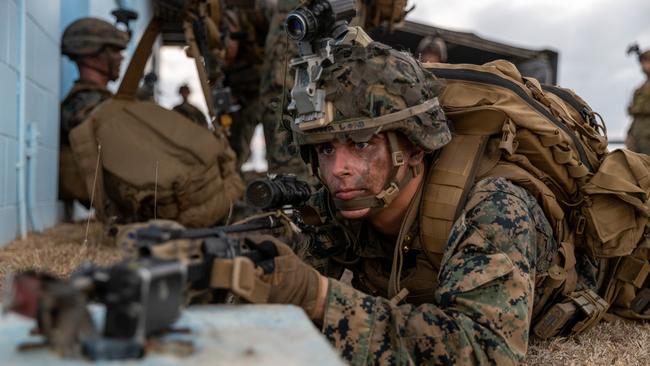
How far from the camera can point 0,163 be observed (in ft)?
15.2

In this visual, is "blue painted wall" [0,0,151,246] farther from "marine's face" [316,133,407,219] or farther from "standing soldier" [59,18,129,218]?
"marine's face" [316,133,407,219]

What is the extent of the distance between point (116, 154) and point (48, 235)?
953 mm

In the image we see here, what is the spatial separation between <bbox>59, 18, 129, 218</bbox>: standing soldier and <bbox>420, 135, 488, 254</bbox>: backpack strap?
4.44m

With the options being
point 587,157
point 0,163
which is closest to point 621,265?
point 587,157

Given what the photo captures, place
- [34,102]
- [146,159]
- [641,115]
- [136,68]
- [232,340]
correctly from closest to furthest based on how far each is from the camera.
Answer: [232,340]
[146,159]
[136,68]
[34,102]
[641,115]

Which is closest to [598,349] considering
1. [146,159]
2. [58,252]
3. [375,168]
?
[375,168]

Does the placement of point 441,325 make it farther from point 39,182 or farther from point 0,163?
point 39,182

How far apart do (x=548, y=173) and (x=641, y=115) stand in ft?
26.4

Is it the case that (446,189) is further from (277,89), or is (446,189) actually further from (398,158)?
(277,89)

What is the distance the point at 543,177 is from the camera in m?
2.79

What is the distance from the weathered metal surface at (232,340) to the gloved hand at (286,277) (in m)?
0.24

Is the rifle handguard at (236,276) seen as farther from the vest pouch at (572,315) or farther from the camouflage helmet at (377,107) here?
the vest pouch at (572,315)

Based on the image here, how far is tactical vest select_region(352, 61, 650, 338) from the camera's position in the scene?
8.57ft

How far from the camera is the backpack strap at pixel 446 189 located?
2.51 m
